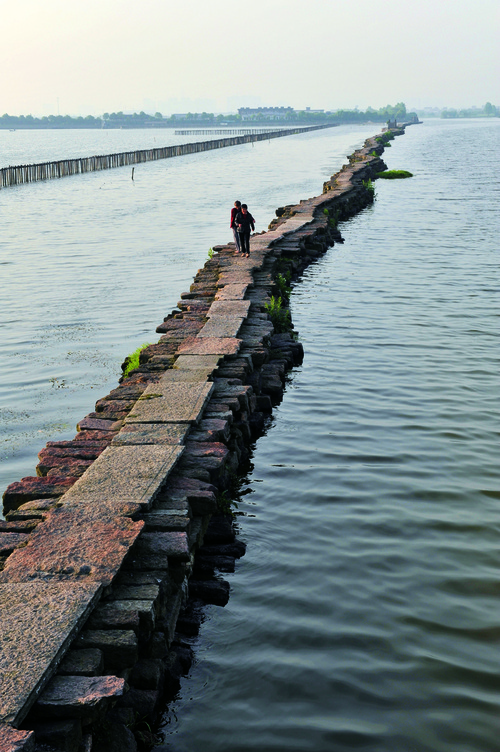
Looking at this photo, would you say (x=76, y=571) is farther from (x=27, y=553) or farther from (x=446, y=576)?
(x=446, y=576)

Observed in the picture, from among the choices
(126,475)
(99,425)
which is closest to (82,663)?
(126,475)

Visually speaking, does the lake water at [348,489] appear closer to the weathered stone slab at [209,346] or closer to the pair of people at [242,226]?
the weathered stone slab at [209,346]

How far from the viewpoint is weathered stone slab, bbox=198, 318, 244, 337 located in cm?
1105

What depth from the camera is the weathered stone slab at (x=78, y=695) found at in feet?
12.0

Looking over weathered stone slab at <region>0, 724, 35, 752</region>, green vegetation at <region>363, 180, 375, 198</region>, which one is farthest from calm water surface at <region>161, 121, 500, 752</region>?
green vegetation at <region>363, 180, 375, 198</region>

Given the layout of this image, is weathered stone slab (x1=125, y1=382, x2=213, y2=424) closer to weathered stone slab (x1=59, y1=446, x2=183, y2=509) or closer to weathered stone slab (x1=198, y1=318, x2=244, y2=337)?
weathered stone slab (x1=59, y1=446, x2=183, y2=509)

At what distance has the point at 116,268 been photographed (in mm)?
20797

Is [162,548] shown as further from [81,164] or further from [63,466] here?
[81,164]

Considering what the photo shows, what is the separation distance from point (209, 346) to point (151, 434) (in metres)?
3.33

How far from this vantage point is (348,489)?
7.45 meters

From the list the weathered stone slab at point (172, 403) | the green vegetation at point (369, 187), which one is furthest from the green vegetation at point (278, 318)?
the green vegetation at point (369, 187)

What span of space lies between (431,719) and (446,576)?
1.54m

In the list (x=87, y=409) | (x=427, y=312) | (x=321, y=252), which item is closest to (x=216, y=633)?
(x=87, y=409)

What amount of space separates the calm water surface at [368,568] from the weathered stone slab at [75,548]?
0.93 m
